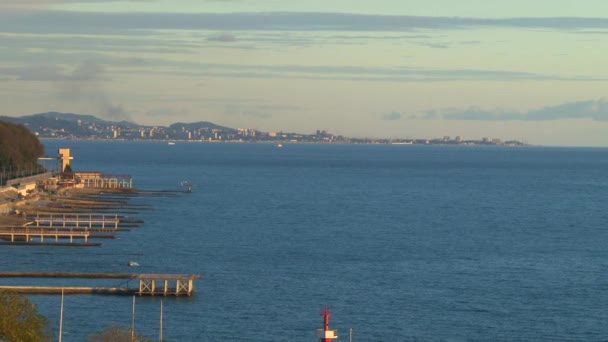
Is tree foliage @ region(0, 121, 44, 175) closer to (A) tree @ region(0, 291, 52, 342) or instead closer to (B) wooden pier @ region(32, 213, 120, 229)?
(B) wooden pier @ region(32, 213, 120, 229)

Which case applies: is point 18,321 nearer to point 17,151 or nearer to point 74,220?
point 74,220

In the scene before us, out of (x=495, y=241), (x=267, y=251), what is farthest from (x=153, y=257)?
(x=495, y=241)

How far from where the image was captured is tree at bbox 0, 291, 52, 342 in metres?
27.9

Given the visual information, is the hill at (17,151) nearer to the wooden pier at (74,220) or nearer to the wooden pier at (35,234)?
the wooden pier at (74,220)

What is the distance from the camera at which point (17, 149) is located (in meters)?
118

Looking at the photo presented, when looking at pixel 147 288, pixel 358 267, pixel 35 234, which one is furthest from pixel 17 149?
pixel 147 288

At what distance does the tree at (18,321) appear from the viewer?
1098 inches

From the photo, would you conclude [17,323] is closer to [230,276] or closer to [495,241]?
[230,276]

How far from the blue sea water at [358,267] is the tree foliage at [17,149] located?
14555 mm

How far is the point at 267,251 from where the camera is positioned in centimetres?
6581

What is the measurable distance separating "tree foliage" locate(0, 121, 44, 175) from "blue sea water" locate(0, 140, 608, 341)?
47.8 feet

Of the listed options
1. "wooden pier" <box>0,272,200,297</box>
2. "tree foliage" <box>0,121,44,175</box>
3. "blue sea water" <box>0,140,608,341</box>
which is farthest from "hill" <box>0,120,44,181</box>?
"wooden pier" <box>0,272,200,297</box>

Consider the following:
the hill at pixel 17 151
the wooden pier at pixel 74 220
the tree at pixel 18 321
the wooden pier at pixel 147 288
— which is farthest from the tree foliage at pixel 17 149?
the tree at pixel 18 321

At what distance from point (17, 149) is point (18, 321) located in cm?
9027
